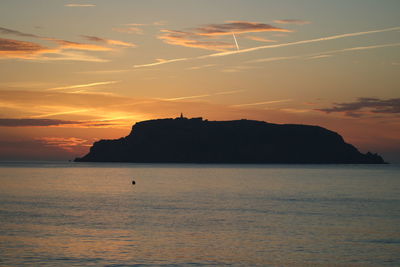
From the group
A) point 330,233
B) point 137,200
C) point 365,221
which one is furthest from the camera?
point 137,200

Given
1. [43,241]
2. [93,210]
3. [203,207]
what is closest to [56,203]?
[93,210]

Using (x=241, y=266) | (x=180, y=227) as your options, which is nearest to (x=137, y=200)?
(x=180, y=227)

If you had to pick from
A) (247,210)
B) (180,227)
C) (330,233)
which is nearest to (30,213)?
(180,227)

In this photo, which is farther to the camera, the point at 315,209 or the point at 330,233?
the point at 315,209

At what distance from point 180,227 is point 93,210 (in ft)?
70.8

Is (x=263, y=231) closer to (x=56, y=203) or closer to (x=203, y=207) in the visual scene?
(x=203, y=207)

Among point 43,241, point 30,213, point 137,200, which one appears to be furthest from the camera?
point 137,200

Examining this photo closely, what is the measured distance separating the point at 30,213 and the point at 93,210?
8784mm

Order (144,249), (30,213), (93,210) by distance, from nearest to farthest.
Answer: (144,249)
(30,213)
(93,210)

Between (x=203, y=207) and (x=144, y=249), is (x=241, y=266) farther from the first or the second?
(x=203, y=207)

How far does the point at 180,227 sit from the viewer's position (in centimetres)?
5794

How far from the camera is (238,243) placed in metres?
48.2

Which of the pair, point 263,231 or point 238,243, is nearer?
point 238,243

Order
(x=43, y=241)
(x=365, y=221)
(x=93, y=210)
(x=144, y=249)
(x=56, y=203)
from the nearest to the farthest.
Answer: (x=144, y=249) < (x=43, y=241) < (x=365, y=221) < (x=93, y=210) < (x=56, y=203)
